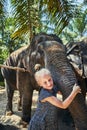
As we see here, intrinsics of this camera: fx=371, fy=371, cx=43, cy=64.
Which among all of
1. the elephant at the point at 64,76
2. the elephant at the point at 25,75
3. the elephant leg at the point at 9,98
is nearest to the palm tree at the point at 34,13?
the elephant at the point at 25,75

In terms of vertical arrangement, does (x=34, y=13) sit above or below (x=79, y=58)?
above

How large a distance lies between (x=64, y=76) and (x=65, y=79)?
0.31 feet

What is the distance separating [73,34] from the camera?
113ft

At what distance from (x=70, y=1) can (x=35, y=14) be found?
3.45 feet

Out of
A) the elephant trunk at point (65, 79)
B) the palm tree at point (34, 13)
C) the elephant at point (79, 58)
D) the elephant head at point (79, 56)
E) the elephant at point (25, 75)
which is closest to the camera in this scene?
the elephant trunk at point (65, 79)

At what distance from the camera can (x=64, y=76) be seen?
5336 mm

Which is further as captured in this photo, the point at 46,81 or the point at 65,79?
the point at 65,79

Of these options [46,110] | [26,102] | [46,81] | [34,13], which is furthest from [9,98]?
[46,81]

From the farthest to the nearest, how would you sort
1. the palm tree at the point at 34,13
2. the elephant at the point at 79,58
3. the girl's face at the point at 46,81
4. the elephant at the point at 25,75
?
the palm tree at the point at 34,13
the elephant at the point at 79,58
the elephant at the point at 25,75
the girl's face at the point at 46,81

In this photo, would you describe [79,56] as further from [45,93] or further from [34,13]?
[45,93]

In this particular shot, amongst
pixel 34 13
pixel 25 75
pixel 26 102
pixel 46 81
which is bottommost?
pixel 26 102

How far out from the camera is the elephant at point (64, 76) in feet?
16.4

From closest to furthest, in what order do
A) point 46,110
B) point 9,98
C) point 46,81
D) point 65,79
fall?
point 46,81
point 46,110
point 65,79
point 9,98

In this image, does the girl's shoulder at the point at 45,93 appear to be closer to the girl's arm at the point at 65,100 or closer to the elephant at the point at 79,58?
the girl's arm at the point at 65,100
